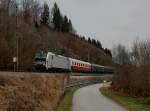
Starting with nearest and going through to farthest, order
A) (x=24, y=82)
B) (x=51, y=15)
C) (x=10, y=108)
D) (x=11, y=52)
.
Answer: (x=10, y=108)
(x=24, y=82)
(x=11, y=52)
(x=51, y=15)

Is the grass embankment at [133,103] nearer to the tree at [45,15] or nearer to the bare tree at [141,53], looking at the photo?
the bare tree at [141,53]

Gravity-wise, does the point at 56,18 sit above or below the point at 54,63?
above

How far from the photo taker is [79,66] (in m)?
78.4

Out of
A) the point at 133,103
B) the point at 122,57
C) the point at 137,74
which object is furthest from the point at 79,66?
the point at 133,103

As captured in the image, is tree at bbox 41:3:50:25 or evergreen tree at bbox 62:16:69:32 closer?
tree at bbox 41:3:50:25

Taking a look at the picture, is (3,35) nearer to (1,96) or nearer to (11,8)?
(11,8)

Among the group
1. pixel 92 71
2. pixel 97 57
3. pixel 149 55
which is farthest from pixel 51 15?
pixel 149 55

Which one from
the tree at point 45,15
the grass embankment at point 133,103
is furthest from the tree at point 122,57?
the tree at point 45,15

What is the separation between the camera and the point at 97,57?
16700cm

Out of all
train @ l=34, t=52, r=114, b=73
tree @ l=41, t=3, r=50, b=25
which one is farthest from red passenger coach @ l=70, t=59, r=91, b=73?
tree @ l=41, t=3, r=50, b=25

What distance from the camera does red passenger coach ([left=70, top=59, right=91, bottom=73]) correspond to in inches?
2794

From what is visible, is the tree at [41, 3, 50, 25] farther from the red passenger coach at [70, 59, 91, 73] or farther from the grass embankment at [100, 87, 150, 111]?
the grass embankment at [100, 87, 150, 111]

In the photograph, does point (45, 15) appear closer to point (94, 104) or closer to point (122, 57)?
point (122, 57)

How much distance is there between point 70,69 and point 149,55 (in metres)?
25.0
